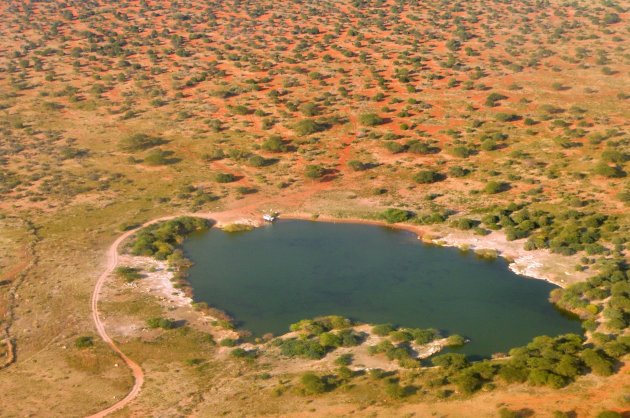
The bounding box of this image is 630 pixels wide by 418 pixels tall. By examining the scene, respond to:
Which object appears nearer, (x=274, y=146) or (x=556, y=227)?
(x=556, y=227)

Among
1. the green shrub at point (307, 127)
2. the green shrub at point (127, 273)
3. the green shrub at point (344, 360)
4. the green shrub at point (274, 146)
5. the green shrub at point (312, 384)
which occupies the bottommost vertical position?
the green shrub at point (127, 273)

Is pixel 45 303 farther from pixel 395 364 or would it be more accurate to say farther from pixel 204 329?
pixel 395 364

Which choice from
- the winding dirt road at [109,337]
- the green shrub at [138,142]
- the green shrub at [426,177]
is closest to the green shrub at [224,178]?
the winding dirt road at [109,337]

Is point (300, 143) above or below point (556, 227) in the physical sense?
below

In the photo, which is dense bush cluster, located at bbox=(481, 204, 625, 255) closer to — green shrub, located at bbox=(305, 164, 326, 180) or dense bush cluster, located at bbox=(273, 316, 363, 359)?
green shrub, located at bbox=(305, 164, 326, 180)

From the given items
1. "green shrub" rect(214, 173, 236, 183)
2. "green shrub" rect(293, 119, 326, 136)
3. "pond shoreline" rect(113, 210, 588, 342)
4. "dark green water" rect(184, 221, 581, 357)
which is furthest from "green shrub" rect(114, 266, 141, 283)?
"green shrub" rect(293, 119, 326, 136)

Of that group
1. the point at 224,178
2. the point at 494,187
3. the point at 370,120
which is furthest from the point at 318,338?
the point at 370,120

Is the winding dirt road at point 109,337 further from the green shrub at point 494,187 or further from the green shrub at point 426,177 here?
the green shrub at point 494,187

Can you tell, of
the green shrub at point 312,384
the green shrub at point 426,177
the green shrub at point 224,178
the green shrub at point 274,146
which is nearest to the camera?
the green shrub at point 312,384

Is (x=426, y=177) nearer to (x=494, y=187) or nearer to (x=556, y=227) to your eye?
(x=494, y=187)
